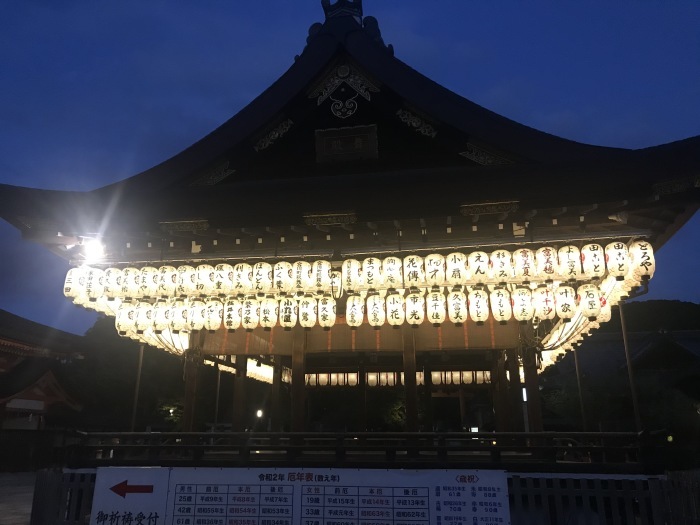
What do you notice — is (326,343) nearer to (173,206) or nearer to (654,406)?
(173,206)

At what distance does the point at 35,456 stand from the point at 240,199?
2534cm

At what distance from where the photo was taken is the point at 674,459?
68.0 ft

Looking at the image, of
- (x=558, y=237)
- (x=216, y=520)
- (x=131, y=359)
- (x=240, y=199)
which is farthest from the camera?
(x=131, y=359)

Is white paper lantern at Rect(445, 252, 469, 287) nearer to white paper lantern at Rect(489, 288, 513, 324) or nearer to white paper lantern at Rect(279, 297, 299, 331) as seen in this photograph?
white paper lantern at Rect(489, 288, 513, 324)

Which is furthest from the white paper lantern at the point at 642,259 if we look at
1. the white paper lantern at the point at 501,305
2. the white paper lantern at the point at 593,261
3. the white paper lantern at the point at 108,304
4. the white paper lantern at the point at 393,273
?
the white paper lantern at the point at 108,304

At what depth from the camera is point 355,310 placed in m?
10.5

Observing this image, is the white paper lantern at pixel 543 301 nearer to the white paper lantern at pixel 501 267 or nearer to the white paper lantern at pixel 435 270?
the white paper lantern at pixel 501 267

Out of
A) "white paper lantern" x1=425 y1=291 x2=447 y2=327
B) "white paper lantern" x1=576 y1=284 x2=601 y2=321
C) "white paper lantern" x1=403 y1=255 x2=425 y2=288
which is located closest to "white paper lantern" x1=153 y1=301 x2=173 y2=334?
"white paper lantern" x1=403 y1=255 x2=425 y2=288

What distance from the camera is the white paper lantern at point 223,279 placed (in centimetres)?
1021

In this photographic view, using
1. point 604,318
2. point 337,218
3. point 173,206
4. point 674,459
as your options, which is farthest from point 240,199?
point 674,459

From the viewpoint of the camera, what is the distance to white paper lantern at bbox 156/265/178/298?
1041cm

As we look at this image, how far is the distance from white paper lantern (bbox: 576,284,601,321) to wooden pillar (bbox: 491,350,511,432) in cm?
442

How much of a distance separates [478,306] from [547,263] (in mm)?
1606

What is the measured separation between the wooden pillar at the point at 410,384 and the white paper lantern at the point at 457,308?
212 centimetres
